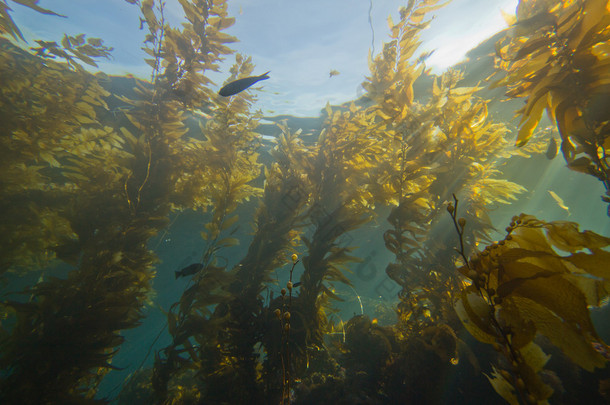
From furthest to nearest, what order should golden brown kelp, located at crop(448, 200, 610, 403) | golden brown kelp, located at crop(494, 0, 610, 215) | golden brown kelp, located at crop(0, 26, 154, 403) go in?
1. golden brown kelp, located at crop(0, 26, 154, 403)
2. golden brown kelp, located at crop(494, 0, 610, 215)
3. golden brown kelp, located at crop(448, 200, 610, 403)

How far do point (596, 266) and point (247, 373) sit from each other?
3.05m

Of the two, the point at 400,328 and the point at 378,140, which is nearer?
the point at 400,328

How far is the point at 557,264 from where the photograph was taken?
92 centimetres

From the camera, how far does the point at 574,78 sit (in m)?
1.31

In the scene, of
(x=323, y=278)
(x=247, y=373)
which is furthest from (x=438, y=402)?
(x=247, y=373)

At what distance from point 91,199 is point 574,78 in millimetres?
5137

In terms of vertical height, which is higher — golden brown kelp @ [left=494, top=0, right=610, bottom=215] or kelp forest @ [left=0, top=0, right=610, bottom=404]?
golden brown kelp @ [left=494, top=0, right=610, bottom=215]

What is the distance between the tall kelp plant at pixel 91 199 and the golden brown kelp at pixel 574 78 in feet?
13.1

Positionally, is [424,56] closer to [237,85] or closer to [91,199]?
[237,85]

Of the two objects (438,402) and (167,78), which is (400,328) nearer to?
(438,402)

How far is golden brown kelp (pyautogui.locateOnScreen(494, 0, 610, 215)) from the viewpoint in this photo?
1.23 m

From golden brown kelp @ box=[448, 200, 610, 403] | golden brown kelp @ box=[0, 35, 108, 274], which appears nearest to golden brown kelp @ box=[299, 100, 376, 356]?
golden brown kelp @ box=[448, 200, 610, 403]

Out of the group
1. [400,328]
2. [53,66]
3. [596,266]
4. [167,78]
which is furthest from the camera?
[53,66]

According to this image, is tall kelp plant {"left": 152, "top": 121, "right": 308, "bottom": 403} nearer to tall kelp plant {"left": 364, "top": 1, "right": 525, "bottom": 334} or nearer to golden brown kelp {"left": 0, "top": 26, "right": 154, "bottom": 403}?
golden brown kelp {"left": 0, "top": 26, "right": 154, "bottom": 403}
